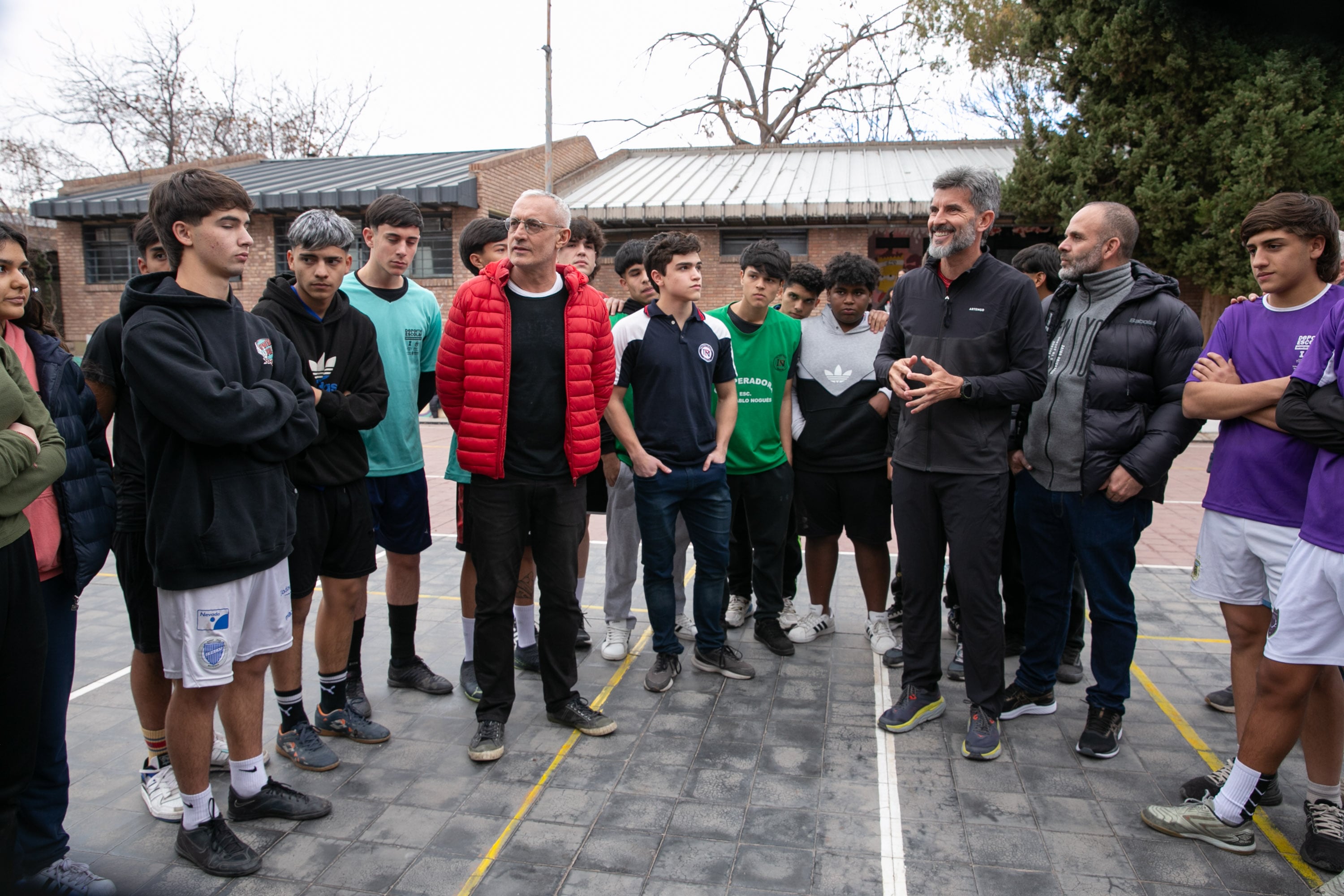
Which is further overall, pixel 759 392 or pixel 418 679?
pixel 759 392

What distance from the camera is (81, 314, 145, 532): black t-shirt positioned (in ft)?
9.34

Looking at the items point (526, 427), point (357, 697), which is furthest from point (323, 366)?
point (357, 697)

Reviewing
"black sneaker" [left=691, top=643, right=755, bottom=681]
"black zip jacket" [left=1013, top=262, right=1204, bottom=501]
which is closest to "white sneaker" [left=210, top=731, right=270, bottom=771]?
"black sneaker" [left=691, top=643, right=755, bottom=681]

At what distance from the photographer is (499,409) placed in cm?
345

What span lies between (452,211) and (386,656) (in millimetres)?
15925

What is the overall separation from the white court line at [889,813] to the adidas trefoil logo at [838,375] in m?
1.64

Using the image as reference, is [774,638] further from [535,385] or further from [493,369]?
[493,369]

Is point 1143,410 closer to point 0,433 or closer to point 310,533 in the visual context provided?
point 310,533

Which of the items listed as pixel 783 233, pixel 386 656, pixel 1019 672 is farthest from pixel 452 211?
pixel 1019 672

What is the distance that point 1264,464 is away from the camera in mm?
2949

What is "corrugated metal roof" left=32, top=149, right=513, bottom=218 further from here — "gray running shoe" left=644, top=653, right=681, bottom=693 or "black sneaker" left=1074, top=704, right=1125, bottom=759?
"black sneaker" left=1074, top=704, right=1125, bottom=759

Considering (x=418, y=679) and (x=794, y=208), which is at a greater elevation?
(x=794, y=208)

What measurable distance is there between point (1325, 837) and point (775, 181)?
18643mm

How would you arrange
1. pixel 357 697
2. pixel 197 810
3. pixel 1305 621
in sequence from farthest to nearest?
1. pixel 357 697
2. pixel 197 810
3. pixel 1305 621
